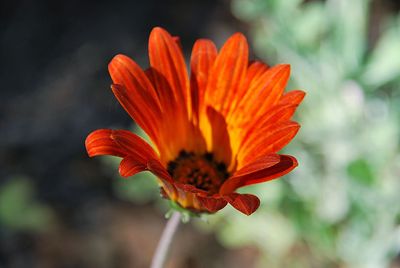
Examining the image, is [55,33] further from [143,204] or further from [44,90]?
[143,204]

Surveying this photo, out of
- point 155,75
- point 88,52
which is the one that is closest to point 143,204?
point 88,52

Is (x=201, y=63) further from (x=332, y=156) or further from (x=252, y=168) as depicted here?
(x=332, y=156)

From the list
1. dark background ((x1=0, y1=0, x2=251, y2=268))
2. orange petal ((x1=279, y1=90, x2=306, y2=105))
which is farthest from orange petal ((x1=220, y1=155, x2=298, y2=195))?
dark background ((x1=0, y1=0, x2=251, y2=268))

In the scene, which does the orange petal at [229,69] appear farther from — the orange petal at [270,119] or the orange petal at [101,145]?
the orange petal at [101,145]

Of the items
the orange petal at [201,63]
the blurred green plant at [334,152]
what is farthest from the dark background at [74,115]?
the orange petal at [201,63]

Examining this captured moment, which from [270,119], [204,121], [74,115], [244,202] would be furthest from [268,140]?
[74,115]
